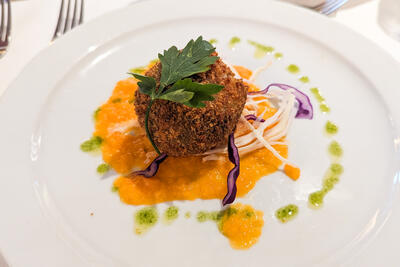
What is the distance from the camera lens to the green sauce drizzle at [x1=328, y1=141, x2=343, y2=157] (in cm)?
265

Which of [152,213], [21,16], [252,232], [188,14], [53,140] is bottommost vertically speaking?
[252,232]

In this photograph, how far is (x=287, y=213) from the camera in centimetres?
234

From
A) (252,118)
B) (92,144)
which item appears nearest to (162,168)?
(92,144)

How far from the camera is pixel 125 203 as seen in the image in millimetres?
2432

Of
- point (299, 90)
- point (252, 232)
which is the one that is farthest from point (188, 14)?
point (252, 232)

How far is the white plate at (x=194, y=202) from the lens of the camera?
2.13 m

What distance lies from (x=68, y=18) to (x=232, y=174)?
2.75 m

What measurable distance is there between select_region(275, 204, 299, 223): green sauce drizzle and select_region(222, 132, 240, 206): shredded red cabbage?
342mm

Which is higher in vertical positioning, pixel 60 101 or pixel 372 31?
pixel 60 101

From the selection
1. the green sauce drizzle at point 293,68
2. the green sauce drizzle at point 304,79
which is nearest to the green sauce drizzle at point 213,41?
the green sauce drizzle at point 293,68

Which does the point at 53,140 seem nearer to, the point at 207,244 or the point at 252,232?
the point at 207,244

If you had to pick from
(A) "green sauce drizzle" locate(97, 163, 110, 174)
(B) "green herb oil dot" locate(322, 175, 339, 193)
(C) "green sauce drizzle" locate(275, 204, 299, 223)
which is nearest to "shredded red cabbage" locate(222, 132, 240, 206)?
(C) "green sauce drizzle" locate(275, 204, 299, 223)

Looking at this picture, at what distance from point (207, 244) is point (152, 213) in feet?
1.53

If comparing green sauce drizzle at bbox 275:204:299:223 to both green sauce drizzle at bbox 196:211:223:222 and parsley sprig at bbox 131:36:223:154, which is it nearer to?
green sauce drizzle at bbox 196:211:223:222
